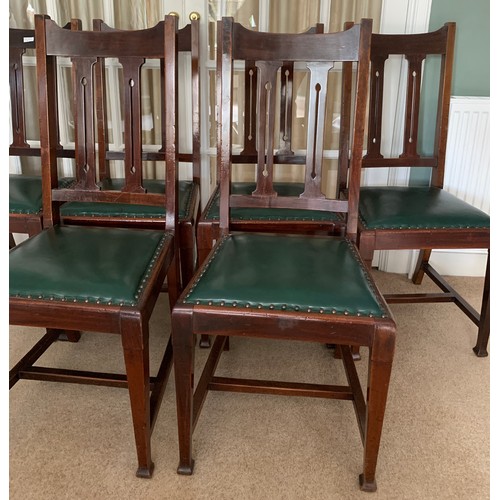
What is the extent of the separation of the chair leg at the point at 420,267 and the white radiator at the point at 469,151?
0.34m

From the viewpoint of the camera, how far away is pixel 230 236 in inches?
61.4

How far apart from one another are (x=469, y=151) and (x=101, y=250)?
5.62 ft

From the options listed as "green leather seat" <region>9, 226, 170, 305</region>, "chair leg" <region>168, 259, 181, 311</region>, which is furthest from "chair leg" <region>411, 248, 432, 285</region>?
"green leather seat" <region>9, 226, 170, 305</region>

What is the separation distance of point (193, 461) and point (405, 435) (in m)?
0.60

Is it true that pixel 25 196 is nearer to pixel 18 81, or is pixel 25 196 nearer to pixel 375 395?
pixel 18 81

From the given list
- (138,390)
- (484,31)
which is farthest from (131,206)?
(484,31)

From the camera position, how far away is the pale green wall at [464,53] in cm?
218

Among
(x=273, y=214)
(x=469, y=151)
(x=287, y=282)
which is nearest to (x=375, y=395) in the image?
(x=287, y=282)

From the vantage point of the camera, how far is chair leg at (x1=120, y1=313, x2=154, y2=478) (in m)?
1.21

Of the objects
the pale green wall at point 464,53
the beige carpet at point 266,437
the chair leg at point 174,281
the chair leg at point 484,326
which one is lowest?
the beige carpet at point 266,437

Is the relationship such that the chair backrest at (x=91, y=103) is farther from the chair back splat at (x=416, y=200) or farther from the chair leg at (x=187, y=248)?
the chair back splat at (x=416, y=200)

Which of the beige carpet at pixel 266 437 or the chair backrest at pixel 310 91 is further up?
the chair backrest at pixel 310 91

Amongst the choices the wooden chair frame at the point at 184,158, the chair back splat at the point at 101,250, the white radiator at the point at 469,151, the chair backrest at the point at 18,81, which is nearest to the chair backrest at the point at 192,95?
the wooden chair frame at the point at 184,158

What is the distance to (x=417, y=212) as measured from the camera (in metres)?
1.75
